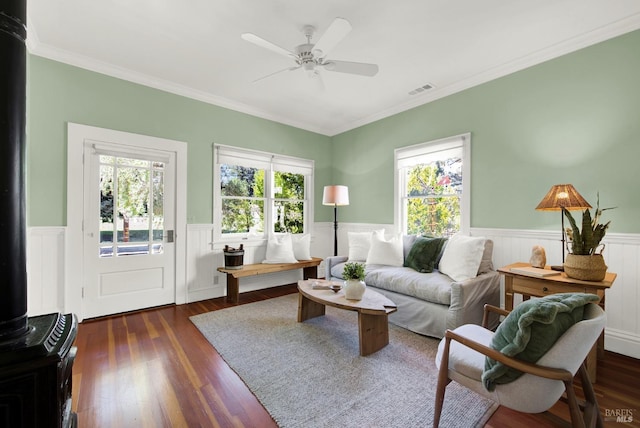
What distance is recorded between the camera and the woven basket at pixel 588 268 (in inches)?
79.8

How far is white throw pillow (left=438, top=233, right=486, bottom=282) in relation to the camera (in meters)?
2.81

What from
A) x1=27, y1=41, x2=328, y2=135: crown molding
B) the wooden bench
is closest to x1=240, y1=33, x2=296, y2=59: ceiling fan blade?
x1=27, y1=41, x2=328, y2=135: crown molding

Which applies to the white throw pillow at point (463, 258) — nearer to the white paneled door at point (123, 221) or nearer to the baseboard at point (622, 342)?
the baseboard at point (622, 342)

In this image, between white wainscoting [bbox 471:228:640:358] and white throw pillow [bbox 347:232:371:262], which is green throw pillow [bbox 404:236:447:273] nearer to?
white throw pillow [bbox 347:232:371:262]

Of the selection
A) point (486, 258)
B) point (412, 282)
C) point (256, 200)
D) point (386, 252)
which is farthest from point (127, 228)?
point (486, 258)

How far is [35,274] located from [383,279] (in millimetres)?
3580

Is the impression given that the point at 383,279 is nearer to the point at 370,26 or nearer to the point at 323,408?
the point at 323,408

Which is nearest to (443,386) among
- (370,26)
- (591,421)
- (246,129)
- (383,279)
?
Answer: (591,421)

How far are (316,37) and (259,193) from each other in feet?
8.19

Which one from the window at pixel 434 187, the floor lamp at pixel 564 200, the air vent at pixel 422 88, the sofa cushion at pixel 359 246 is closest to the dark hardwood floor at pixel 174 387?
the floor lamp at pixel 564 200

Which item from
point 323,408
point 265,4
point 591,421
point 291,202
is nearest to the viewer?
point 591,421

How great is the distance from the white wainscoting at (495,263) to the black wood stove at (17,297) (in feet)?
7.42

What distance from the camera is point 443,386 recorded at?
1.50 m

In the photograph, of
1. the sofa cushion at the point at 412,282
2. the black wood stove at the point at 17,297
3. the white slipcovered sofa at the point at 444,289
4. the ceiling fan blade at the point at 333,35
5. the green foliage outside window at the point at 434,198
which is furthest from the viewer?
the green foliage outside window at the point at 434,198
